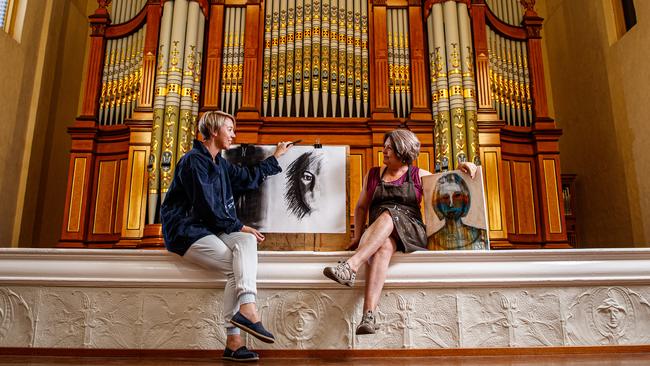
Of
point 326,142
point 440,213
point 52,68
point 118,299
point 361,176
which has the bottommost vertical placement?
point 118,299

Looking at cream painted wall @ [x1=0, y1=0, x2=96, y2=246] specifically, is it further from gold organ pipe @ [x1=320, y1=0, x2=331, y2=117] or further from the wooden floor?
the wooden floor

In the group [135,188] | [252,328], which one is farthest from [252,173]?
[135,188]

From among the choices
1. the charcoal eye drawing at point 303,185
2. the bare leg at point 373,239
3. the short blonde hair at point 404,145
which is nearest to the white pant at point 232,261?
the bare leg at point 373,239

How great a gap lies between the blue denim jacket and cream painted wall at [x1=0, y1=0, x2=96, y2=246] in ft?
10.6

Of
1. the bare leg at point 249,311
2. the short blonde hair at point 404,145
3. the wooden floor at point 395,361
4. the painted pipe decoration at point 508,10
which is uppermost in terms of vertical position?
the painted pipe decoration at point 508,10

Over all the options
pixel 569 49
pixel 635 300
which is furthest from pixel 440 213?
pixel 569 49

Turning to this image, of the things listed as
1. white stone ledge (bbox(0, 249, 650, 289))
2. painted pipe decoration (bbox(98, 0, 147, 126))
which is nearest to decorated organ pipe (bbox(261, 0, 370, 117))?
painted pipe decoration (bbox(98, 0, 147, 126))

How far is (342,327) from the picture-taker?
8.57ft

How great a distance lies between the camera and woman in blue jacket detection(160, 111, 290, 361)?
7.81 ft

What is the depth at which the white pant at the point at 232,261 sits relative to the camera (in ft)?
7.91

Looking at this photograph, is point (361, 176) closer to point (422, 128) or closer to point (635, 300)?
point (422, 128)

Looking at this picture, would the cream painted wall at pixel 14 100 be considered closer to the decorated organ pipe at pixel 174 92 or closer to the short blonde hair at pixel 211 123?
the decorated organ pipe at pixel 174 92

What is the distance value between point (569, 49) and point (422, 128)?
2.55 m

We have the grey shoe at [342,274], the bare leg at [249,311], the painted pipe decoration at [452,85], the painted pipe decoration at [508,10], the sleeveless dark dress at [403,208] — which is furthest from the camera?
the painted pipe decoration at [508,10]
